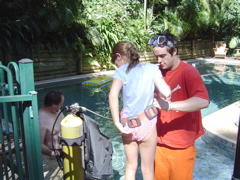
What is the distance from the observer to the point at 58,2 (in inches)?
412

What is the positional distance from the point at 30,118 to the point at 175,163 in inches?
48.8

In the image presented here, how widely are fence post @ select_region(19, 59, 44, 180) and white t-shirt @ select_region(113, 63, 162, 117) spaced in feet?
2.21

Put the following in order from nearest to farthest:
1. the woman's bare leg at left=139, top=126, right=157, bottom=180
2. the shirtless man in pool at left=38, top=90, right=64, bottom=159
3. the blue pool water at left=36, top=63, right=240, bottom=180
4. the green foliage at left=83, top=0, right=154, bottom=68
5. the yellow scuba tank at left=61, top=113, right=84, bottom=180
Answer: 1. the woman's bare leg at left=139, top=126, right=157, bottom=180
2. the yellow scuba tank at left=61, top=113, right=84, bottom=180
3. the shirtless man in pool at left=38, top=90, right=64, bottom=159
4. the blue pool water at left=36, top=63, right=240, bottom=180
5. the green foliage at left=83, top=0, right=154, bottom=68

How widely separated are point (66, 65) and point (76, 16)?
81.6 inches

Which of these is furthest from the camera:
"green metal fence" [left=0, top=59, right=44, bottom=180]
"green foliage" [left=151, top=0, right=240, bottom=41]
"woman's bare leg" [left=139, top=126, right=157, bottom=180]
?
"green foliage" [left=151, top=0, right=240, bottom=41]

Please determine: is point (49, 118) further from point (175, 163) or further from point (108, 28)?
point (108, 28)

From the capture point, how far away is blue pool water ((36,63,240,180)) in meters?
3.89

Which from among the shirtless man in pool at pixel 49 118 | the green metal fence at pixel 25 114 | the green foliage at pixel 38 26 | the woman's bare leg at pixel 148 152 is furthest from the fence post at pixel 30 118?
the green foliage at pixel 38 26

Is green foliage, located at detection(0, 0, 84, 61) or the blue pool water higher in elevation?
green foliage, located at detection(0, 0, 84, 61)

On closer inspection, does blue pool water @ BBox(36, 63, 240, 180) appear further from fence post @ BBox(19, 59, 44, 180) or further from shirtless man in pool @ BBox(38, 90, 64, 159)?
fence post @ BBox(19, 59, 44, 180)

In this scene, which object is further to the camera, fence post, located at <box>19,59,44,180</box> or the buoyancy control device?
the buoyancy control device

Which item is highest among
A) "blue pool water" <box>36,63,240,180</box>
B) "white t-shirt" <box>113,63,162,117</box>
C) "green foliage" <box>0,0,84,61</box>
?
"green foliage" <box>0,0,84,61</box>

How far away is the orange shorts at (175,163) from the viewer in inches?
86.9

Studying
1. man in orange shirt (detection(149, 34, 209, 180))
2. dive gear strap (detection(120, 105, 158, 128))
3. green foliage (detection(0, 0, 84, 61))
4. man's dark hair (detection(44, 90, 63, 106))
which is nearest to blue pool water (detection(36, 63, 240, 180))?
man's dark hair (detection(44, 90, 63, 106))
